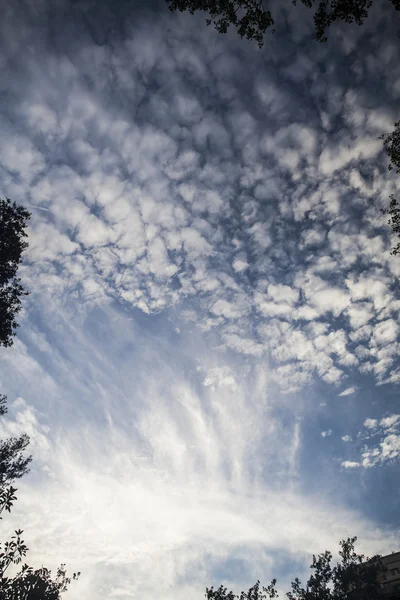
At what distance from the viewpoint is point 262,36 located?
12.8 metres

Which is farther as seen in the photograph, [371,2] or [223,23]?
[223,23]

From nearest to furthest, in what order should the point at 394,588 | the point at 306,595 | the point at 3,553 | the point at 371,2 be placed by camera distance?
the point at 371,2 → the point at 3,553 → the point at 306,595 → the point at 394,588

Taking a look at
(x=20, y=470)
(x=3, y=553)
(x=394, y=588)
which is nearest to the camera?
(x=3, y=553)

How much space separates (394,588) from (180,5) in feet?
253

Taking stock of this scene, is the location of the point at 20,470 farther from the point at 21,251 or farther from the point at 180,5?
the point at 180,5

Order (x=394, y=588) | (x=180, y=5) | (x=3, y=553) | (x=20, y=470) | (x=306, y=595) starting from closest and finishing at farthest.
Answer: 1. (x=180, y=5)
2. (x=3, y=553)
3. (x=20, y=470)
4. (x=306, y=595)
5. (x=394, y=588)

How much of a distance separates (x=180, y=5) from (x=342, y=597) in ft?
193

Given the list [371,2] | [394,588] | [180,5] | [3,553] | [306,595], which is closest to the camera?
[371,2]

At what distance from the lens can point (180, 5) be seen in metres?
12.5

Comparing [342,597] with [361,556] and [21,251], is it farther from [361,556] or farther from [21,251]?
[21,251]

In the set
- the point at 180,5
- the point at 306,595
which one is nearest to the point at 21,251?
the point at 180,5

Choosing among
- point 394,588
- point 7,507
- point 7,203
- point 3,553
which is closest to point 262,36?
point 7,203

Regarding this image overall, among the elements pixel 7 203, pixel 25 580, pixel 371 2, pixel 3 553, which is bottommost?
pixel 25 580

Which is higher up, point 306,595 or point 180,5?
point 180,5
